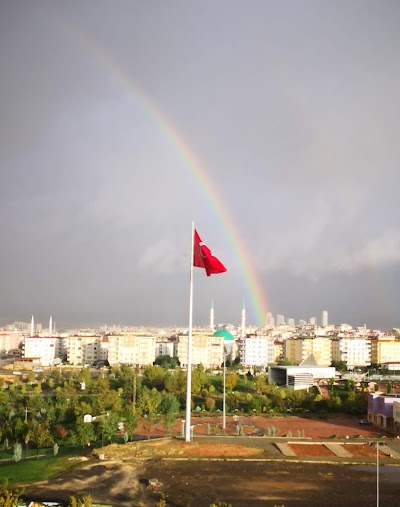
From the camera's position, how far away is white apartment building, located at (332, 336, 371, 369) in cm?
7475

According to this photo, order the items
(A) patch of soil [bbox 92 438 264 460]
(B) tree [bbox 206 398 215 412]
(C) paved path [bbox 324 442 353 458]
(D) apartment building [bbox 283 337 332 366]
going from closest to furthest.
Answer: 1. (A) patch of soil [bbox 92 438 264 460]
2. (C) paved path [bbox 324 442 353 458]
3. (B) tree [bbox 206 398 215 412]
4. (D) apartment building [bbox 283 337 332 366]

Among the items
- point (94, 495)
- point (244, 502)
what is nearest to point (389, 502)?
point (244, 502)

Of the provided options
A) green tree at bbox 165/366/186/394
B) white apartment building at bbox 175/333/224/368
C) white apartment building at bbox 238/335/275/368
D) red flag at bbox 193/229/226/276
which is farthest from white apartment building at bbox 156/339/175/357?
red flag at bbox 193/229/226/276

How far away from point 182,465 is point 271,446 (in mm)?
4908

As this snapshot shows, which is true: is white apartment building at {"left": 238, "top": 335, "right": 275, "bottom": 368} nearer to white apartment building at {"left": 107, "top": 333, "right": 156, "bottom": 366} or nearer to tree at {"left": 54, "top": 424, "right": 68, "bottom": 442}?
white apartment building at {"left": 107, "top": 333, "right": 156, "bottom": 366}

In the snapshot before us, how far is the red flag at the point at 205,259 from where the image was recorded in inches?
722

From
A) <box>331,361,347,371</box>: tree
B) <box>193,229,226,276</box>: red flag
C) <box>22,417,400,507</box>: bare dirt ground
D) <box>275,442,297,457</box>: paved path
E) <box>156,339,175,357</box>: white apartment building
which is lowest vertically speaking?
<box>331,361,347,371</box>: tree

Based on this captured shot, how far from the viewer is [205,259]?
18.5 m

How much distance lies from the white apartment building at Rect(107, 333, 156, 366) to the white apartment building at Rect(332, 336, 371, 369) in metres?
26.0

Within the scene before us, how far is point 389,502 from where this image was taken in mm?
13750

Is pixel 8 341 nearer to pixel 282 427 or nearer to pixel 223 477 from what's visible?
pixel 282 427

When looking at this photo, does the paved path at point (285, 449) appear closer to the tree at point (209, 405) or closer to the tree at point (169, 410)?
the tree at point (169, 410)

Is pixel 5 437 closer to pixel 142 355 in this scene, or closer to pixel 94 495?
pixel 94 495

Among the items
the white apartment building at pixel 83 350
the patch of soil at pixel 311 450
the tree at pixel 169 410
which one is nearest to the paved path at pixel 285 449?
the patch of soil at pixel 311 450
